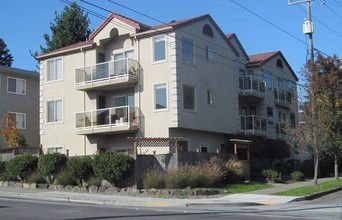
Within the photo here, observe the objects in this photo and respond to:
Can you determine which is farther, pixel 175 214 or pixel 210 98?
pixel 210 98

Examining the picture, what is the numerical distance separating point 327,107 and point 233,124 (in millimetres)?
9454

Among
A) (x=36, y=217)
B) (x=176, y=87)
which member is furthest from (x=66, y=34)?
(x=36, y=217)

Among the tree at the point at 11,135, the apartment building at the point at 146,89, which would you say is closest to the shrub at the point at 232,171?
the apartment building at the point at 146,89

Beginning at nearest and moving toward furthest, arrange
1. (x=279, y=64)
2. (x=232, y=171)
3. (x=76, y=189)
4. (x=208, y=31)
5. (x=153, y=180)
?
1. (x=153, y=180)
2. (x=76, y=189)
3. (x=232, y=171)
4. (x=208, y=31)
5. (x=279, y=64)

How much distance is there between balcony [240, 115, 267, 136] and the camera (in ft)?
118

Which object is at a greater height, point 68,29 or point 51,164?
point 68,29

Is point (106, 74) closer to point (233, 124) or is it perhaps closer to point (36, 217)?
point (233, 124)

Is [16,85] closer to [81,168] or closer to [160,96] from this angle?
[160,96]

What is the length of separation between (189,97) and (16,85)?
1751 centimetres

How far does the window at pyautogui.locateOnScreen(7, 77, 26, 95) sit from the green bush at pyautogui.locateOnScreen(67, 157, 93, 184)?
1773cm

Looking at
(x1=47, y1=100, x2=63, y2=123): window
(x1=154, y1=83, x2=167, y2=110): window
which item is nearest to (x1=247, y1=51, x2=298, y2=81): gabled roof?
(x1=154, y1=83, x2=167, y2=110): window

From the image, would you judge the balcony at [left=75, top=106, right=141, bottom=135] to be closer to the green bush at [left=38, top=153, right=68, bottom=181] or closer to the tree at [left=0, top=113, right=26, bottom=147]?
the green bush at [left=38, top=153, right=68, bottom=181]

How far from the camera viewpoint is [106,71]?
3150cm

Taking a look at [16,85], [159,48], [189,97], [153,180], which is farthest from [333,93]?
[16,85]
